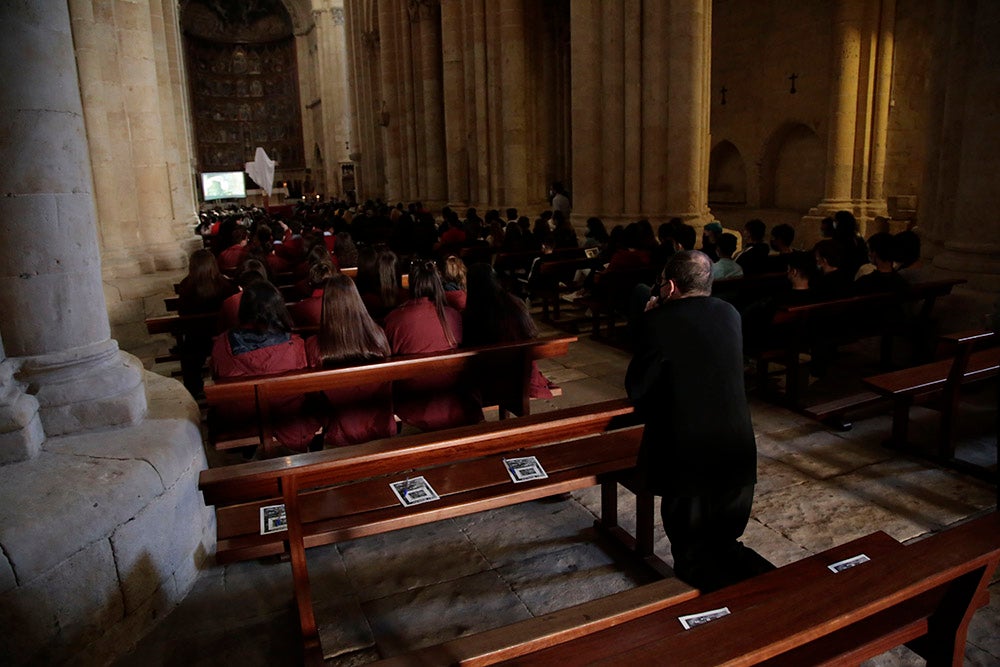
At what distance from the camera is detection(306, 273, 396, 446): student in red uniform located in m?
4.54

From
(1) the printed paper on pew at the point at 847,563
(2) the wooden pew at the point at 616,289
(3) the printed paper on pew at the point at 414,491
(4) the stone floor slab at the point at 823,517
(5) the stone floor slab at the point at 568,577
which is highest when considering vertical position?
(2) the wooden pew at the point at 616,289

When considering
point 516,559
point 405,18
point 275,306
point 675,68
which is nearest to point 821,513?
point 516,559

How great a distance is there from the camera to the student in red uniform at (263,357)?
14.7 feet

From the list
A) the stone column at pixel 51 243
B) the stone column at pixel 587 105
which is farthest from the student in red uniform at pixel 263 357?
the stone column at pixel 587 105

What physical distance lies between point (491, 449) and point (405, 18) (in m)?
21.3

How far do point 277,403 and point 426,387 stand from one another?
3.17ft

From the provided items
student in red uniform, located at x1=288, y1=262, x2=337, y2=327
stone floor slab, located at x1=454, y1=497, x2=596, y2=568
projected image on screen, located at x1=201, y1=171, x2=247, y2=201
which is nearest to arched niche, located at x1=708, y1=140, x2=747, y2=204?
student in red uniform, located at x1=288, y1=262, x2=337, y2=327

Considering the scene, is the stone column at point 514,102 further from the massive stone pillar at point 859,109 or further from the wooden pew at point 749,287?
the wooden pew at point 749,287

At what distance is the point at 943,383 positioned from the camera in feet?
15.2

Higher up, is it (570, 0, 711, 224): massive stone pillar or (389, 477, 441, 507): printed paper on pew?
(570, 0, 711, 224): massive stone pillar

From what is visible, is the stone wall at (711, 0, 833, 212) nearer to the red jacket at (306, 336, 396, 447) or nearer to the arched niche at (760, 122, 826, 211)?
the arched niche at (760, 122, 826, 211)

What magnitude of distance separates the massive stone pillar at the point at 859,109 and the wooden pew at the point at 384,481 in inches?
486

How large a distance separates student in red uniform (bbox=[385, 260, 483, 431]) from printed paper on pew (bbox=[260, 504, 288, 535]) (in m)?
1.55

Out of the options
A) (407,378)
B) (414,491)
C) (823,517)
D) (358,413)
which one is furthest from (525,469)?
(823,517)
